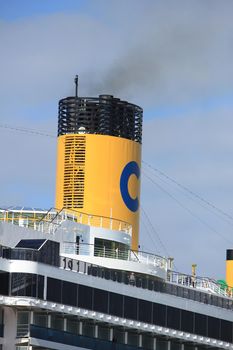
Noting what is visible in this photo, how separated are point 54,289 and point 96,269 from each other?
3035mm

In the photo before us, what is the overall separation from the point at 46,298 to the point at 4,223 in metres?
2.88

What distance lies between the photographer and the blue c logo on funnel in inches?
2406

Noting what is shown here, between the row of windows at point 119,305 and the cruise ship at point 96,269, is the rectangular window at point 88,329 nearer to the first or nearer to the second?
the cruise ship at point 96,269

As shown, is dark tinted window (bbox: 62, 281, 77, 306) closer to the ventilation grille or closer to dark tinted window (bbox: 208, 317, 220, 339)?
A: the ventilation grille

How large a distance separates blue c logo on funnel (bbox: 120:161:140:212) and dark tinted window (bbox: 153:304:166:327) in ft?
17.2

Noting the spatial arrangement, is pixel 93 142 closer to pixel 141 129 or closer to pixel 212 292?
pixel 141 129

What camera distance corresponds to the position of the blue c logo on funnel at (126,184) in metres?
61.1

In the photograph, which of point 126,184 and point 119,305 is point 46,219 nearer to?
point 119,305

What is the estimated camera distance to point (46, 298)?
169ft

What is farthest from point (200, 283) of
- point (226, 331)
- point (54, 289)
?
point (54, 289)

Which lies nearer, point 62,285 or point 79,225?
point 62,285

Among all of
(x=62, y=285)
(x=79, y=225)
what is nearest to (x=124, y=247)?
(x=79, y=225)

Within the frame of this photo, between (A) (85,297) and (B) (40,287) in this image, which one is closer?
(B) (40,287)

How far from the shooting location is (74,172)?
201 feet
